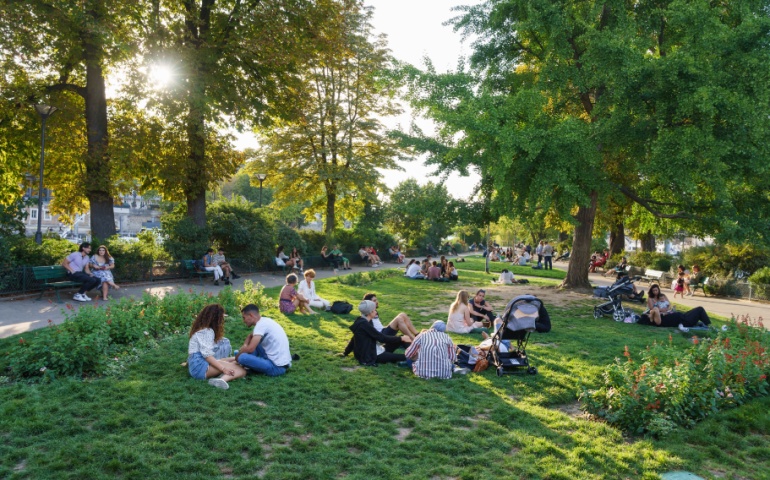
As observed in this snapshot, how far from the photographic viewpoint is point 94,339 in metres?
7.19

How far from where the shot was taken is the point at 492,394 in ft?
23.1

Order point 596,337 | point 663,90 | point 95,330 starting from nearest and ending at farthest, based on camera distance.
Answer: point 95,330 < point 596,337 < point 663,90

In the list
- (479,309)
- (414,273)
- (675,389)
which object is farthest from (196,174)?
(675,389)

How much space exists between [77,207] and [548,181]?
19722 mm

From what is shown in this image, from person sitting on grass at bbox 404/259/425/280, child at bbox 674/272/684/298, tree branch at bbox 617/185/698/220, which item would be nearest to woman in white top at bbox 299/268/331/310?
tree branch at bbox 617/185/698/220

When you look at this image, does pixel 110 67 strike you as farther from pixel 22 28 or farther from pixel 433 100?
Answer: pixel 433 100

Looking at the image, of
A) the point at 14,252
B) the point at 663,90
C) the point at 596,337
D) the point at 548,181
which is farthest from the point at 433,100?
the point at 14,252

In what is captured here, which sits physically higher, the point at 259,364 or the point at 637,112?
the point at 637,112

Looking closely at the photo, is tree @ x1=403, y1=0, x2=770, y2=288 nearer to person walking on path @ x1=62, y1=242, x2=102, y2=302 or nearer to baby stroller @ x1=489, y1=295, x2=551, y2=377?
baby stroller @ x1=489, y1=295, x2=551, y2=377

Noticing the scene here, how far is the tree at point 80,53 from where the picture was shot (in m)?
15.5

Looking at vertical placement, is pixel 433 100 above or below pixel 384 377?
above

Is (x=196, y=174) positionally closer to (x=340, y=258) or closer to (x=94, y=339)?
(x=340, y=258)

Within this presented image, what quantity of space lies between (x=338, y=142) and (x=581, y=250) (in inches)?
711

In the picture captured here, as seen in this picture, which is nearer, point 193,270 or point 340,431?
point 340,431
